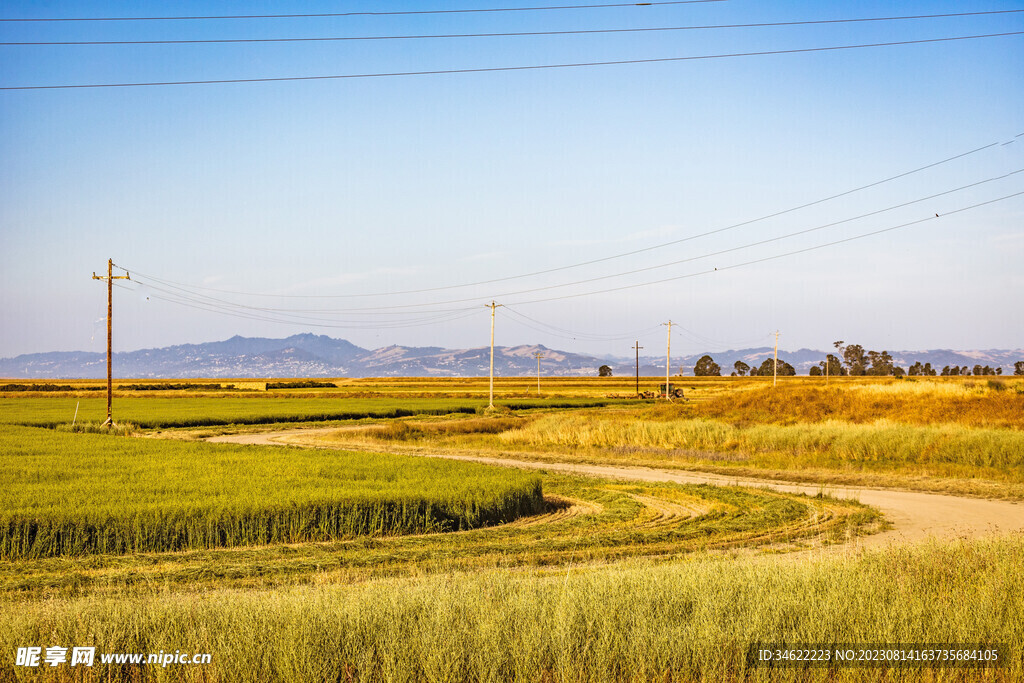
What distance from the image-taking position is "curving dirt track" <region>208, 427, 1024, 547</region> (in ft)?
54.3

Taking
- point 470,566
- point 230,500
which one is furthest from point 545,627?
point 230,500

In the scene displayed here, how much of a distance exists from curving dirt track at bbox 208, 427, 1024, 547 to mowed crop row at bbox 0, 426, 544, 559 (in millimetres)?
7298

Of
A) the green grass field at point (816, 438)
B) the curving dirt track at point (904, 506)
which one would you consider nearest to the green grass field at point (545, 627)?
the curving dirt track at point (904, 506)

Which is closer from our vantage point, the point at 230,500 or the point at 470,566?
the point at 470,566

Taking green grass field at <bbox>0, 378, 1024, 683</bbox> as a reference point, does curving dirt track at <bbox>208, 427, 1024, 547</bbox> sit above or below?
below

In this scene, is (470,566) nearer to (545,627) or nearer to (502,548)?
(502,548)

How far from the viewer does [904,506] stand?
68.0 feet

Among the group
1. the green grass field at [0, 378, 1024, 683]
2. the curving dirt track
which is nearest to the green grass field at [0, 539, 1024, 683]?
the green grass field at [0, 378, 1024, 683]

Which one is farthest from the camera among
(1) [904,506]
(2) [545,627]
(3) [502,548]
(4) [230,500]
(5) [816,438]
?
(5) [816,438]

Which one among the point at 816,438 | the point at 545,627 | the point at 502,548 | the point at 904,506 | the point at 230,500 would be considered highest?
the point at 545,627

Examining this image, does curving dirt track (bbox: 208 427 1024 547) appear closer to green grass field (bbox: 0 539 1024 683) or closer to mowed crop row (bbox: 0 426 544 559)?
green grass field (bbox: 0 539 1024 683)

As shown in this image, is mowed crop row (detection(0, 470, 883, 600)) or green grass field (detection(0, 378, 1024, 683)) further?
mowed crop row (detection(0, 470, 883, 600))

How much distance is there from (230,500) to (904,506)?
54.7 feet

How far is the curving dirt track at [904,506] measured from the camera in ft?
54.3
